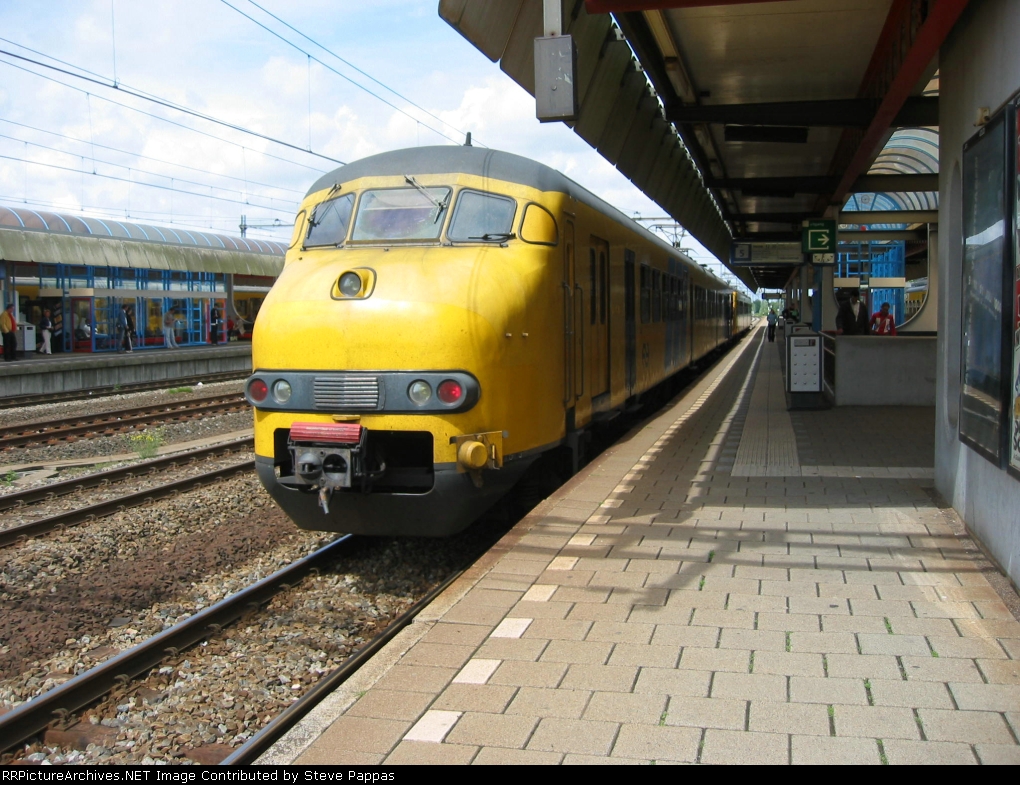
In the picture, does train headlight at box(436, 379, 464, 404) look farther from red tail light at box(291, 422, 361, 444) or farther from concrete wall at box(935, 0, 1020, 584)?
concrete wall at box(935, 0, 1020, 584)

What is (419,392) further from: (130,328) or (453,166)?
(130,328)

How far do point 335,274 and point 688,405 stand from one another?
1062cm

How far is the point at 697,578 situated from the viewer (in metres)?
5.35

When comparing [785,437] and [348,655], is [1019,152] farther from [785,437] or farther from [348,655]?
[785,437]

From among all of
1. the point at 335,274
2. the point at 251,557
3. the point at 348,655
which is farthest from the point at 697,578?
the point at 251,557

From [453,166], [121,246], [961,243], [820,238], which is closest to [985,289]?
[961,243]

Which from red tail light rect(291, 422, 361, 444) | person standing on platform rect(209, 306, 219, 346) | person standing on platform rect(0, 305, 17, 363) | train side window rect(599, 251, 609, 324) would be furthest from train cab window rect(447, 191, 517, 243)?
person standing on platform rect(209, 306, 219, 346)

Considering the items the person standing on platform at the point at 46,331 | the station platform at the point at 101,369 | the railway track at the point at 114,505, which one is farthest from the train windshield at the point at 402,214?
the person standing on platform at the point at 46,331

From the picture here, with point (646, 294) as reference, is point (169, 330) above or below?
below

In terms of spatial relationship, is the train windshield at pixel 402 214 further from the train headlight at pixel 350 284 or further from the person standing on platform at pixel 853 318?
the person standing on platform at pixel 853 318

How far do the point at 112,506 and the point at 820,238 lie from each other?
1326cm

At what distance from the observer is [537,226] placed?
7.03 meters

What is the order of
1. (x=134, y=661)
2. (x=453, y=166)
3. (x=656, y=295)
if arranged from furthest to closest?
1. (x=656, y=295)
2. (x=453, y=166)
3. (x=134, y=661)

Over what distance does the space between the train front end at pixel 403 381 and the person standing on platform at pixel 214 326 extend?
30.1 m
